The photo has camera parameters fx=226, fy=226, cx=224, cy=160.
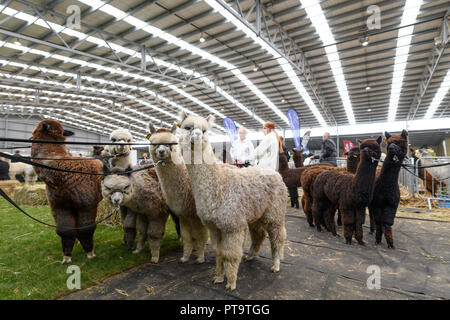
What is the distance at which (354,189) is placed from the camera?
3516 millimetres

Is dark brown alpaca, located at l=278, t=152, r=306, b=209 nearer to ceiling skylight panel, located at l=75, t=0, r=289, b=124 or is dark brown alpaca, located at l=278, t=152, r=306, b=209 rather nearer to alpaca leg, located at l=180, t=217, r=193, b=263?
alpaca leg, located at l=180, t=217, r=193, b=263

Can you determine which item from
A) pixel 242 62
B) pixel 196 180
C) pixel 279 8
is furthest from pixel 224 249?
pixel 242 62

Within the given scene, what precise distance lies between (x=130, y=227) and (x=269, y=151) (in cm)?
256

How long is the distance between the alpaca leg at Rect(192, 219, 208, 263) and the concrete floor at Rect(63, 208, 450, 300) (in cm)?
12

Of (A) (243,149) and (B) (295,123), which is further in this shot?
(B) (295,123)

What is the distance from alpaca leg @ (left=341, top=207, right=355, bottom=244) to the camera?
362 cm

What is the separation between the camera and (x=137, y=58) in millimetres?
10680

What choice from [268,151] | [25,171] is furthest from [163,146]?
[25,171]

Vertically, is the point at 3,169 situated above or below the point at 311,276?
above

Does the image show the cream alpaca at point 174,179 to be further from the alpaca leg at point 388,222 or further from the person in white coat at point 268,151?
the alpaca leg at point 388,222

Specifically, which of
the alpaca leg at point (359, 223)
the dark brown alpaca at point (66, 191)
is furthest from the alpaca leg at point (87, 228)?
the alpaca leg at point (359, 223)

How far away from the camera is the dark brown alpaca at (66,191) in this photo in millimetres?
2676

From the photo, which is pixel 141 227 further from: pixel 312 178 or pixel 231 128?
pixel 231 128

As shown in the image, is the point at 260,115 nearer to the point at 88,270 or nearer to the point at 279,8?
the point at 279,8
